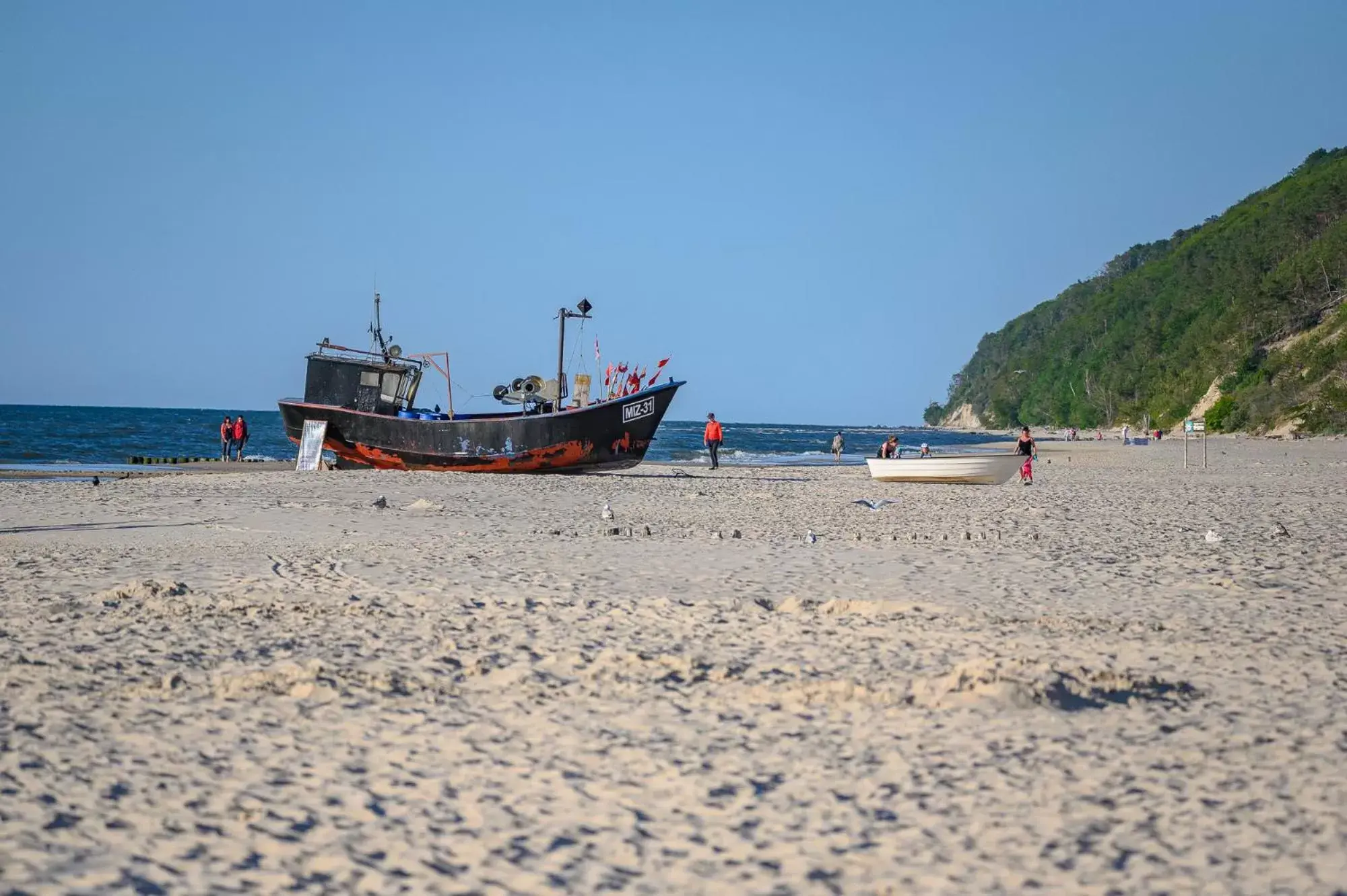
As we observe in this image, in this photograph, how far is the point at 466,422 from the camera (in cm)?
2764

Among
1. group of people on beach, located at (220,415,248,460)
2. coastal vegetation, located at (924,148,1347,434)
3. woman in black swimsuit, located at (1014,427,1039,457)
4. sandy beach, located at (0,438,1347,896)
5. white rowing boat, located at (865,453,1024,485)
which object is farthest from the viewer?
coastal vegetation, located at (924,148,1347,434)

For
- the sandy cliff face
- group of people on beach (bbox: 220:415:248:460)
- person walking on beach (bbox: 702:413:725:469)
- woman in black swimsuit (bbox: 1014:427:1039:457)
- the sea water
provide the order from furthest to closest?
the sandy cliff face
the sea water
group of people on beach (bbox: 220:415:248:460)
person walking on beach (bbox: 702:413:725:469)
woman in black swimsuit (bbox: 1014:427:1039:457)

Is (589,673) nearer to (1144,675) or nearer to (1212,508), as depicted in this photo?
(1144,675)

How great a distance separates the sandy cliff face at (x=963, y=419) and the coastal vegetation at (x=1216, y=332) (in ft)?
6.94

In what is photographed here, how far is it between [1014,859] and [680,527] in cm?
1026

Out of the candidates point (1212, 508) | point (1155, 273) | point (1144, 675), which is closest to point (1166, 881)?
point (1144, 675)

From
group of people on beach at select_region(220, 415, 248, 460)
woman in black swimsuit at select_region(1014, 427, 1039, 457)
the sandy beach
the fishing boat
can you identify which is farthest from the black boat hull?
the sandy beach

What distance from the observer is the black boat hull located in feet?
90.1

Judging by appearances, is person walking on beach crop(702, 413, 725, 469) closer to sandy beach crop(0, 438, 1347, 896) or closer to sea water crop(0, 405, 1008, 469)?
sea water crop(0, 405, 1008, 469)

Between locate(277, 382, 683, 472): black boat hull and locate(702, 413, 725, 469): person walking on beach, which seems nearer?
locate(277, 382, 683, 472): black boat hull

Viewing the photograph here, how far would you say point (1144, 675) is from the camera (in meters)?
5.68

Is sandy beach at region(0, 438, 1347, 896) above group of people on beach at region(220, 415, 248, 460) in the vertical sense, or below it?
below

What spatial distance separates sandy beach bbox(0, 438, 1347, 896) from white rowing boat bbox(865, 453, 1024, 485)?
13104mm

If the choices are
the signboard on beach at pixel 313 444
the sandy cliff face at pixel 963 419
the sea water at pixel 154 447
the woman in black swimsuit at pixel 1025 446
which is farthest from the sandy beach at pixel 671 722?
the sandy cliff face at pixel 963 419
